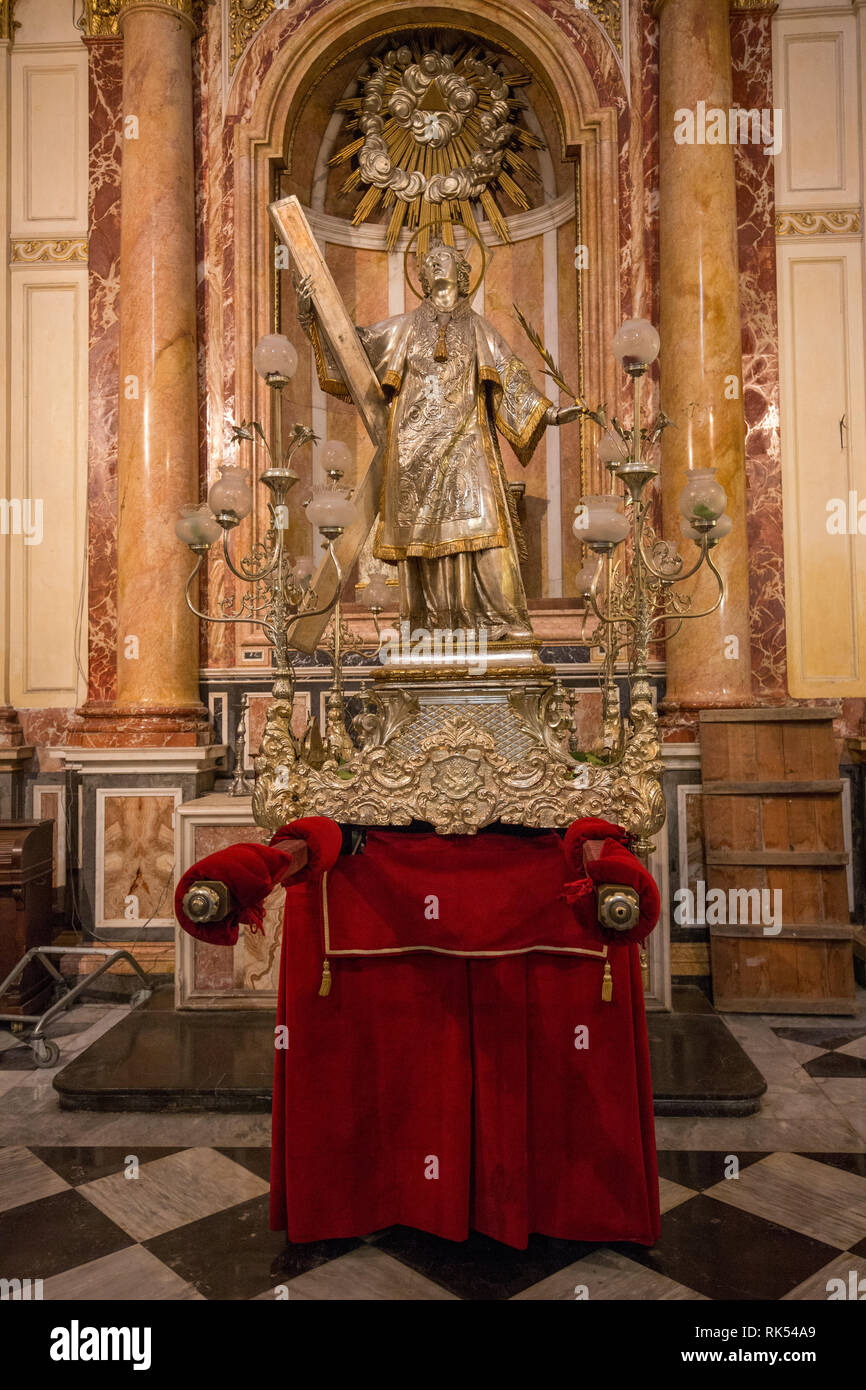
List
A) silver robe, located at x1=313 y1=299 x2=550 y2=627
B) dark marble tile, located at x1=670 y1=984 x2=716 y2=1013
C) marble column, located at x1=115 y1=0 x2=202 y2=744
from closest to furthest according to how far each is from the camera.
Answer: silver robe, located at x1=313 y1=299 x2=550 y2=627 < dark marble tile, located at x1=670 y1=984 x2=716 y2=1013 < marble column, located at x1=115 y1=0 x2=202 y2=744

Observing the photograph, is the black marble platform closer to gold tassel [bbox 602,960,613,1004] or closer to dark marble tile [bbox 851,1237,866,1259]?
dark marble tile [bbox 851,1237,866,1259]

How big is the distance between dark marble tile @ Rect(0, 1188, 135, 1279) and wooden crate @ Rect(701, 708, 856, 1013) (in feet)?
8.96

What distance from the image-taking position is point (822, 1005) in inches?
152

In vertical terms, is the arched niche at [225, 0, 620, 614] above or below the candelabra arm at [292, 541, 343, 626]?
above

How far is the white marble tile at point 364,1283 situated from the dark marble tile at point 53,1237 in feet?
1.65

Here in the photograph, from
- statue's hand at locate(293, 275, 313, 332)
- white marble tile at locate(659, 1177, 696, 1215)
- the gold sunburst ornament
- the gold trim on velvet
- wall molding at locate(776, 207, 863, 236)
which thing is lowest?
white marble tile at locate(659, 1177, 696, 1215)

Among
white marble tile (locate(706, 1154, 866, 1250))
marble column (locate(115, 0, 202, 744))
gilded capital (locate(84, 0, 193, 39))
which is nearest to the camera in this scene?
white marble tile (locate(706, 1154, 866, 1250))

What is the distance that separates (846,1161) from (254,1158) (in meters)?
1.77

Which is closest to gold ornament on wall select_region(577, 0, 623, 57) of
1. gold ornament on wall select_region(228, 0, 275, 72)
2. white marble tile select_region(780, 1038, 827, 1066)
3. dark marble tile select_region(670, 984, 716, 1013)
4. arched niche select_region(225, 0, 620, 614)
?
arched niche select_region(225, 0, 620, 614)

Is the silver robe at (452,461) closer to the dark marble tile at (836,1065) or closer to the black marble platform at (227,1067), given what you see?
the black marble platform at (227,1067)

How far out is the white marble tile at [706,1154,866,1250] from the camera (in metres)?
2.21

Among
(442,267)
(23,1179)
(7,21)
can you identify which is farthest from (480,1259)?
(7,21)

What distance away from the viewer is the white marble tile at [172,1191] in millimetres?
2287

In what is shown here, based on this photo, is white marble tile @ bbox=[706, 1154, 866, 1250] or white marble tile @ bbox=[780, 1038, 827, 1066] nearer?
white marble tile @ bbox=[706, 1154, 866, 1250]
